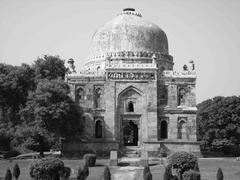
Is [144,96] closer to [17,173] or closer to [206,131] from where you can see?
[206,131]

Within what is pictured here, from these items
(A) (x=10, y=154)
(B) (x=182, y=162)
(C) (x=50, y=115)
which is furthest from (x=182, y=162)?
(A) (x=10, y=154)

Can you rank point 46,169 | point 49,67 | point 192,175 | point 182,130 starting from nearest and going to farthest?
point 46,169
point 192,175
point 182,130
point 49,67

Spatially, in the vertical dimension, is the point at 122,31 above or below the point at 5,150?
above

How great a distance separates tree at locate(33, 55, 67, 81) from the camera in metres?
43.1

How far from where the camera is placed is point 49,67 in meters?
44.1

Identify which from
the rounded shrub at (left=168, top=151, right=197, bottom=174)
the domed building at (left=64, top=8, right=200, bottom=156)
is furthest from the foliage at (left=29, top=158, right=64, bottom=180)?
the domed building at (left=64, top=8, right=200, bottom=156)

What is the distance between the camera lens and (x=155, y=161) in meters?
36.2

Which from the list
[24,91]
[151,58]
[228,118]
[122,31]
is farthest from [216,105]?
[24,91]

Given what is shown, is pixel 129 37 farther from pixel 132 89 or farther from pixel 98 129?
pixel 98 129

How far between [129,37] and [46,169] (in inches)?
994

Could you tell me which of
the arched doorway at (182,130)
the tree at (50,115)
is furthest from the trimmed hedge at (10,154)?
the arched doorway at (182,130)

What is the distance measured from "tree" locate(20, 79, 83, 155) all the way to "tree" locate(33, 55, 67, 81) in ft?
17.6

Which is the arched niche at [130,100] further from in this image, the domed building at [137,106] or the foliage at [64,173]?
the foliage at [64,173]

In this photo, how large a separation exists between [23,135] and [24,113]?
6.88 ft
